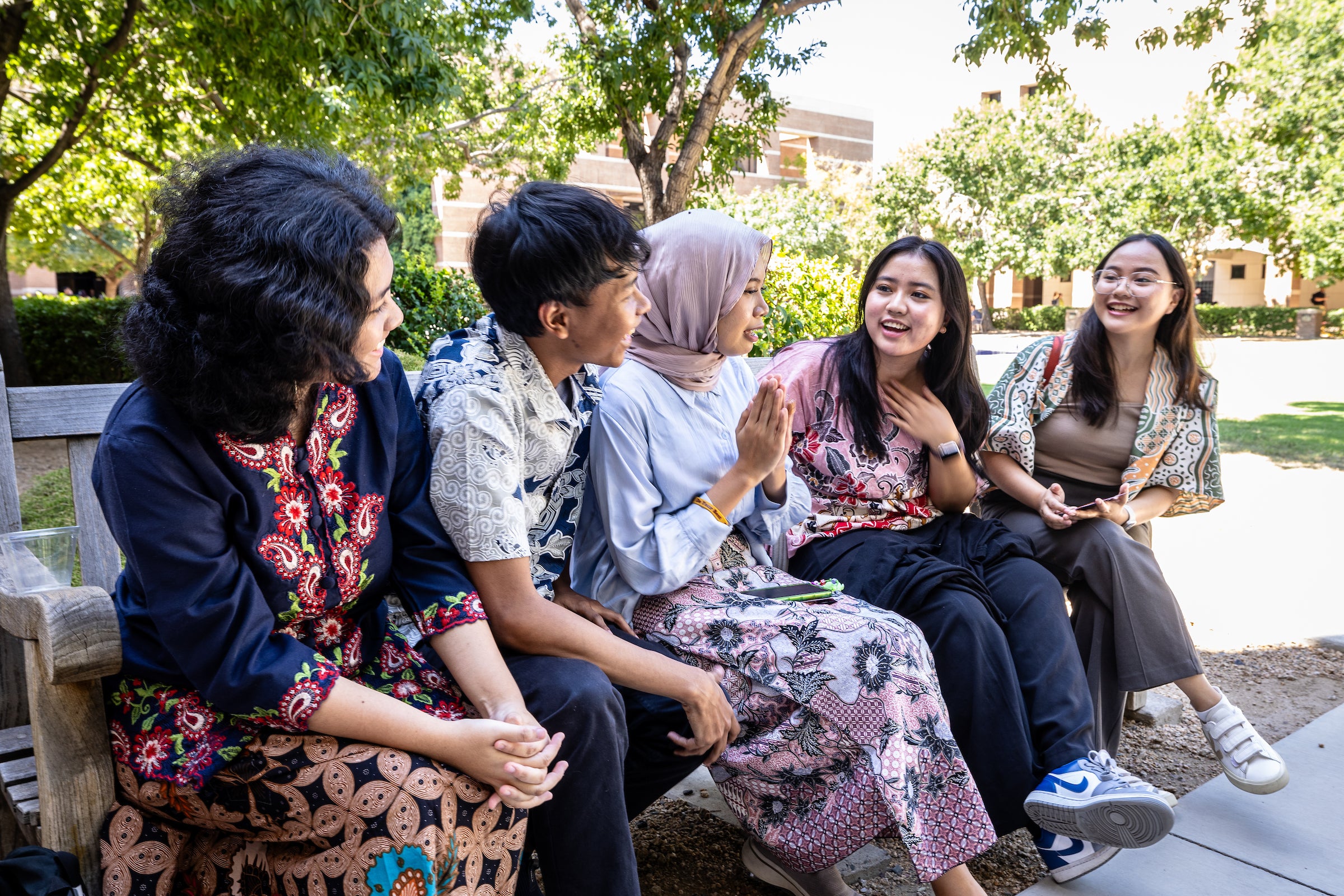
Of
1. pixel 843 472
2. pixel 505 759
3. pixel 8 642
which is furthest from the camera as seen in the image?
pixel 843 472

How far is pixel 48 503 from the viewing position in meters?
6.88

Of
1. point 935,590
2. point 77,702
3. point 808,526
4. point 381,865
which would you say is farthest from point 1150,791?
point 77,702

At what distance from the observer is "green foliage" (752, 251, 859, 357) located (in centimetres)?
661

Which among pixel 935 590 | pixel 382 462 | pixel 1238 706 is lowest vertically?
pixel 1238 706

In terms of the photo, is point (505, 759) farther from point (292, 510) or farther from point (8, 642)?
point (8, 642)

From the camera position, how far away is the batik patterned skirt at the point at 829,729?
203 cm

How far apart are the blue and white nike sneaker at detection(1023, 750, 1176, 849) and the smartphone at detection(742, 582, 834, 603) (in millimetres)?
657

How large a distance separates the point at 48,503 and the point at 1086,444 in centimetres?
685

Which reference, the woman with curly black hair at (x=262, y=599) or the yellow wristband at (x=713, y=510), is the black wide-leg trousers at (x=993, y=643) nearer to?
the yellow wristband at (x=713, y=510)

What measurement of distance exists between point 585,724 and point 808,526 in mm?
1196

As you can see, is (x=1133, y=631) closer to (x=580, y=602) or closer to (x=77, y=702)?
(x=580, y=602)

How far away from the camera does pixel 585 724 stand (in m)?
1.80

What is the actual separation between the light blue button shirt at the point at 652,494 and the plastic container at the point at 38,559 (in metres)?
1.06

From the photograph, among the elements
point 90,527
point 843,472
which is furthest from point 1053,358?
point 90,527
